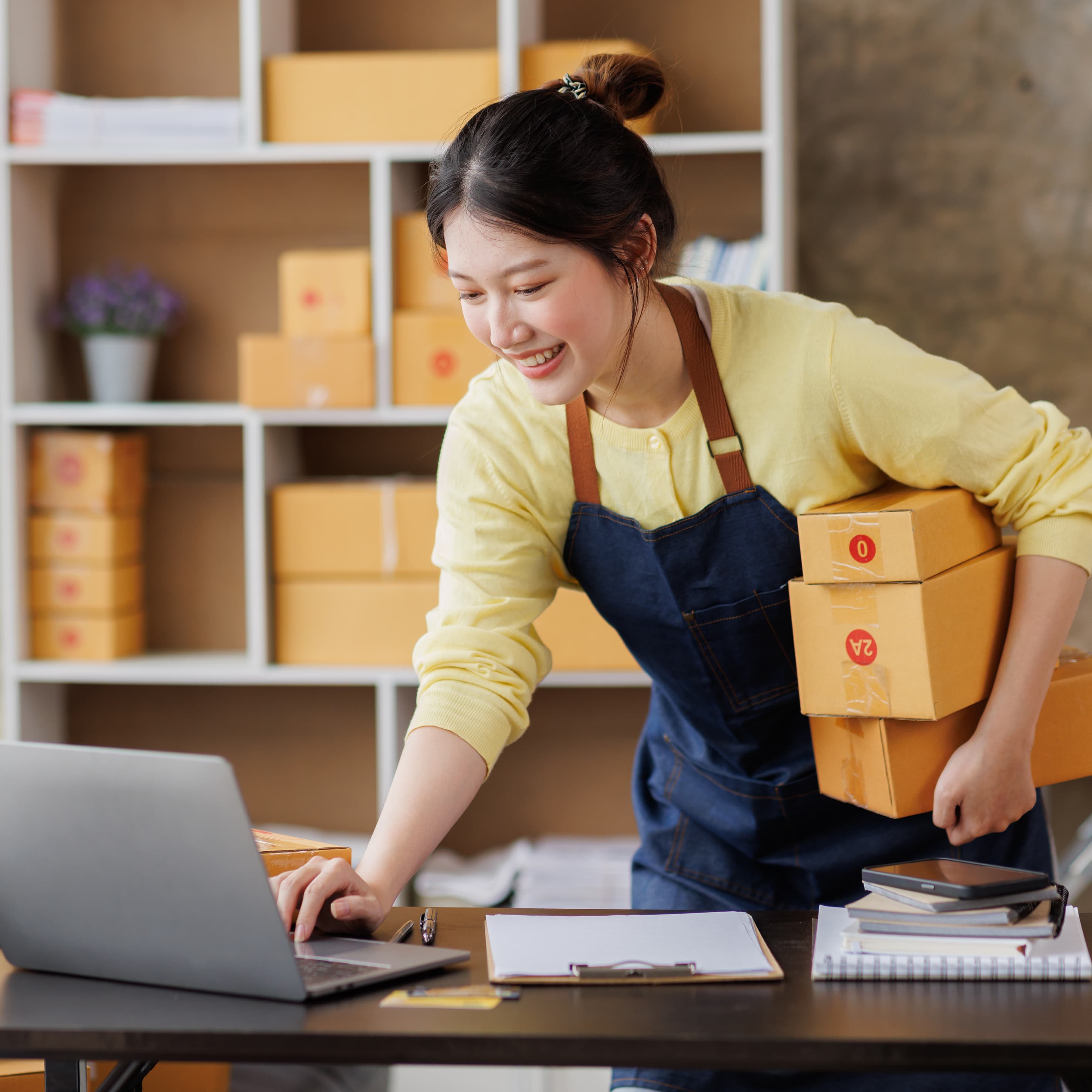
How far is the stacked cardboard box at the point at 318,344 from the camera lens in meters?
2.49

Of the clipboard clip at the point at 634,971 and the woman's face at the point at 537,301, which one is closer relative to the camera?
the clipboard clip at the point at 634,971

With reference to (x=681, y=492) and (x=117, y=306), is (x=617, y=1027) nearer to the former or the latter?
(x=681, y=492)

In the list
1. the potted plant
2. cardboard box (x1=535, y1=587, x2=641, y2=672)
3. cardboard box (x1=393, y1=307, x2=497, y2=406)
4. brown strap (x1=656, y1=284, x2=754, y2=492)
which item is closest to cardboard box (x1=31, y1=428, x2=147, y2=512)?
the potted plant

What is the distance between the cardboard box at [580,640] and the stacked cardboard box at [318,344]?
0.56 metres

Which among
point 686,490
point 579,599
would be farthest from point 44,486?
point 686,490

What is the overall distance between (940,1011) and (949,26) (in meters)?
2.31

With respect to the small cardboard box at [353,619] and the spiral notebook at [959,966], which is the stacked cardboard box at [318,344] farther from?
the spiral notebook at [959,966]

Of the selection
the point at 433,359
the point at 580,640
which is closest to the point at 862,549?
the point at 580,640

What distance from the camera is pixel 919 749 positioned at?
1.22m

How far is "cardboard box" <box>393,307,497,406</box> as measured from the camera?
2.49 metres

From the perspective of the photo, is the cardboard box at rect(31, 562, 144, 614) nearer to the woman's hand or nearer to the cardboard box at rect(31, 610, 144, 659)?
the cardboard box at rect(31, 610, 144, 659)

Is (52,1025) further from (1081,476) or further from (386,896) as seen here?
(1081,476)

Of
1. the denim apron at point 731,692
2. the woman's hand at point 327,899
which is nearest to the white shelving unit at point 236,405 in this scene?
the denim apron at point 731,692

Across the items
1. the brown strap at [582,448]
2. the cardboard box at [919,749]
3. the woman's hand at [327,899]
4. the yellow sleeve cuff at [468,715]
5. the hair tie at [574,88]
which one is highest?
the hair tie at [574,88]
